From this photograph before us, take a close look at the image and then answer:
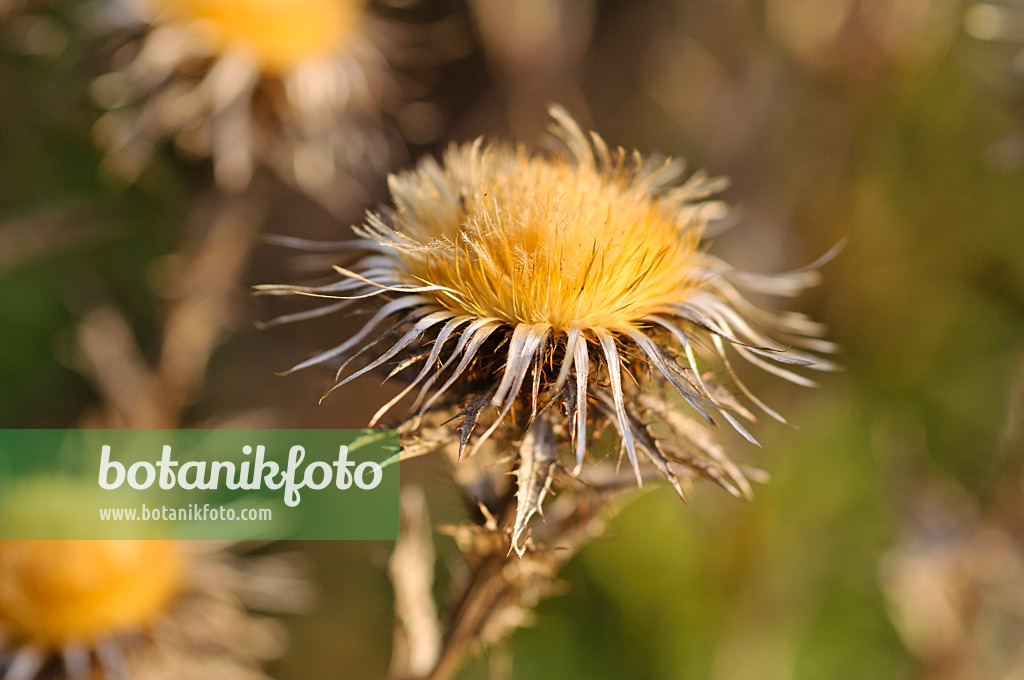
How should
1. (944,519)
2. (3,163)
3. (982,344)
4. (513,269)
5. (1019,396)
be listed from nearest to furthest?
(513,269) → (1019,396) → (944,519) → (3,163) → (982,344)

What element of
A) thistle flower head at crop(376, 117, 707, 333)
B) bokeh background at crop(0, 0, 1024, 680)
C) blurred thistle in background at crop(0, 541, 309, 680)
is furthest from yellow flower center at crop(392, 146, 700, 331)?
blurred thistle in background at crop(0, 541, 309, 680)

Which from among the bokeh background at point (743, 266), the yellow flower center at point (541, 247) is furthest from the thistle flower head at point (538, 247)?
the bokeh background at point (743, 266)

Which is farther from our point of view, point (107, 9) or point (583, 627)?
point (583, 627)

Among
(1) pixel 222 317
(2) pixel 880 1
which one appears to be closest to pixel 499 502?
(1) pixel 222 317

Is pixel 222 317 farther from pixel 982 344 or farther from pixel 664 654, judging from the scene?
pixel 982 344

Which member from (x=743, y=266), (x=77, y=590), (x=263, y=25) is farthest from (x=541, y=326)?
(x=743, y=266)

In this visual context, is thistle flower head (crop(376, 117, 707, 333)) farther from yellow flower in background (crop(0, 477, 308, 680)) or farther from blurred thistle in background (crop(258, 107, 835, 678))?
yellow flower in background (crop(0, 477, 308, 680))

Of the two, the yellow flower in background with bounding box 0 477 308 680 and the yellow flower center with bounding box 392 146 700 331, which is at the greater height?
the yellow flower center with bounding box 392 146 700 331
